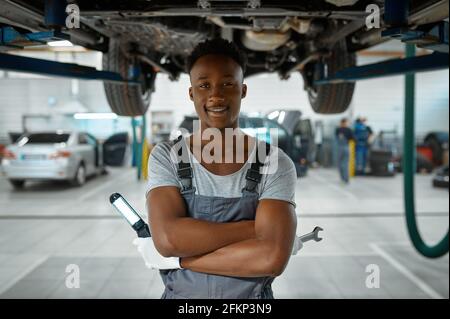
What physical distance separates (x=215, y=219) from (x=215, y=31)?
1.51 m

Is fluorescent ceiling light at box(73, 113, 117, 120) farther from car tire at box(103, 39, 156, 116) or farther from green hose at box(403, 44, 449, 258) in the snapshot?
green hose at box(403, 44, 449, 258)

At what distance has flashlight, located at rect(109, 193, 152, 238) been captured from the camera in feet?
3.70

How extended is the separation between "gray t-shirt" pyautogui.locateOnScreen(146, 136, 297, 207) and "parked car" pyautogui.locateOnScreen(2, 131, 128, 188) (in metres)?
6.39

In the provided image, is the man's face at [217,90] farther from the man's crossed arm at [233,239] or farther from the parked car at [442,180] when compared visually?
the parked car at [442,180]

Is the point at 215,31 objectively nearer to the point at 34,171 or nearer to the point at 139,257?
the point at 139,257

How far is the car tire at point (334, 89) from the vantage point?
2588 mm

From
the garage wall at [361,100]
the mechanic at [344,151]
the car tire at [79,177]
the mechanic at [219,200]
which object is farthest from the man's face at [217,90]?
the garage wall at [361,100]

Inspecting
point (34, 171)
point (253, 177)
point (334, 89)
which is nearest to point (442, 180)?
point (334, 89)

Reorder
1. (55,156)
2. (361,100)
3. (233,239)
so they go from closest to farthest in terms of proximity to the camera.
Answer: (233,239) < (55,156) < (361,100)

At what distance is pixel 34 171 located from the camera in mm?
7117

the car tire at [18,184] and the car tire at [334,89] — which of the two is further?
the car tire at [18,184]

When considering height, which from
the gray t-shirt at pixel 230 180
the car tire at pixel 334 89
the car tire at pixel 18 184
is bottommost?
the car tire at pixel 18 184

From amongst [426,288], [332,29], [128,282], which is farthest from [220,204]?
[426,288]
